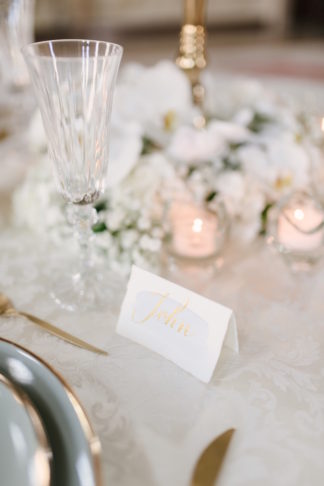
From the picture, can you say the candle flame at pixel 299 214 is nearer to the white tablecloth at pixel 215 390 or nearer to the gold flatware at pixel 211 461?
the white tablecloth at pixel 215 390

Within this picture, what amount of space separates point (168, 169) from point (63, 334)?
38 centimetres

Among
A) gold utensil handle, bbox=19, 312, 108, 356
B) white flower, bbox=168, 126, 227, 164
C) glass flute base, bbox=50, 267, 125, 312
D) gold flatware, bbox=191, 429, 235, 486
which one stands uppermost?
white flower, bbox=168, 126, 227, 164

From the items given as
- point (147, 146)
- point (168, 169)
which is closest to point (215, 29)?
point (147, 146)

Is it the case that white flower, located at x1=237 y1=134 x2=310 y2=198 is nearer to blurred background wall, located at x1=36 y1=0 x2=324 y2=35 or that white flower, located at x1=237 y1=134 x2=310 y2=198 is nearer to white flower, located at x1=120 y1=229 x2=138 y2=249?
white flower, located at x1=120 y1=229 x2=138 y2=249

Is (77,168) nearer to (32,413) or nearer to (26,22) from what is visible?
(32,413)

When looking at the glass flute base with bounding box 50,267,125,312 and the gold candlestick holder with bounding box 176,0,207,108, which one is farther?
→ the gold candlestick holder with bounding box 176,0,207,108

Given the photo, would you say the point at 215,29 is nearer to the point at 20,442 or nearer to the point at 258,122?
the point at 258,122

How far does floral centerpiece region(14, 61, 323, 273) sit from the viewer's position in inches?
31.9

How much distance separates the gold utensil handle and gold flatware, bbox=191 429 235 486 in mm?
185

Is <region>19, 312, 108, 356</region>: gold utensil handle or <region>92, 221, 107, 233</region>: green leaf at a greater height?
<region>92, 221, 107, 233</region>: green leaf

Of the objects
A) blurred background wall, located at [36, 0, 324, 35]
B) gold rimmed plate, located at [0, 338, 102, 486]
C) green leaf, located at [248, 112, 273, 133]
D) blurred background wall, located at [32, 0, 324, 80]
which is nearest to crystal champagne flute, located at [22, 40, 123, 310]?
gold rimmed plate, located at [0, 338, 102, 486]

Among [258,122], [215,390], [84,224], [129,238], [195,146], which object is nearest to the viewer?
[215,390]

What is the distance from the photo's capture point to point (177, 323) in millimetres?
588

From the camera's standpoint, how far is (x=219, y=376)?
1.87 feet
